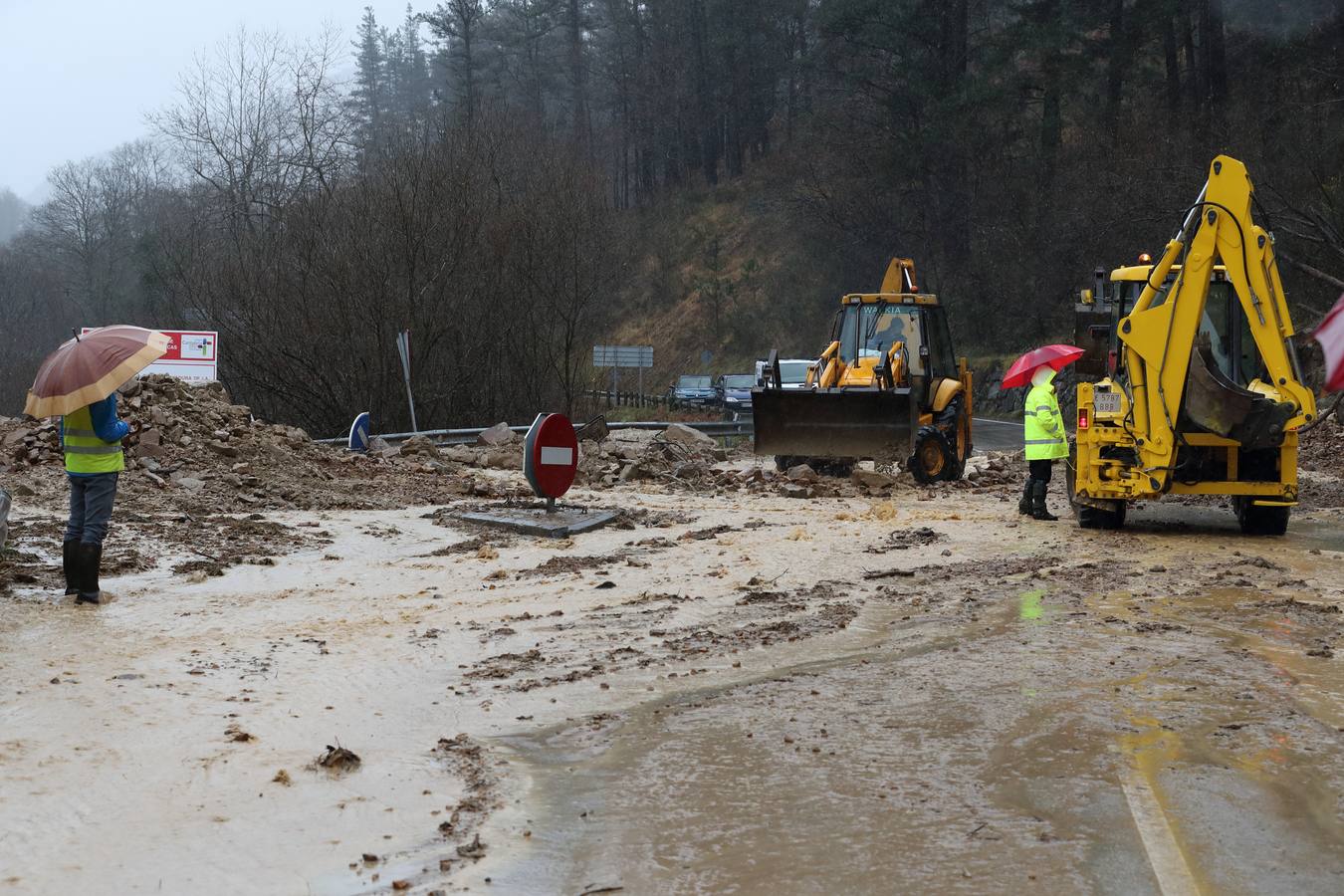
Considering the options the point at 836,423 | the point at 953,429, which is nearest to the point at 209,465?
the point at 836,423

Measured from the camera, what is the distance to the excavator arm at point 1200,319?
1246 centimetres

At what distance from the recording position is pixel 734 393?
42.0 metres

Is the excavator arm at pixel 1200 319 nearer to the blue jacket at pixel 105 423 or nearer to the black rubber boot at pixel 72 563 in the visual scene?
the blue jacket at pixel 105 423

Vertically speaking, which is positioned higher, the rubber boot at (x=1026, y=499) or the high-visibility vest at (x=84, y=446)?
the high-visibility vest at (x=84, y=446)

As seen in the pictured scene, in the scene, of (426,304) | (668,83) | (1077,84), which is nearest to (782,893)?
→ (426,304)

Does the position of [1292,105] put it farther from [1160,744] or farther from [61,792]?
[61,792]

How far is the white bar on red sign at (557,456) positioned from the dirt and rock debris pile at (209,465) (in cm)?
324

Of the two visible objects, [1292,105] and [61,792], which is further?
[1292,105]

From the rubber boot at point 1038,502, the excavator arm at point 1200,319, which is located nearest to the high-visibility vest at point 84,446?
the excavator arm at point 1200,319

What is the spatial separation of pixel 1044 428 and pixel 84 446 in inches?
379

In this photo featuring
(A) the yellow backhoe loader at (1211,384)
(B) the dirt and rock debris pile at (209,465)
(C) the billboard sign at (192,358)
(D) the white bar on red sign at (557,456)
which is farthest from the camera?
(C) the billboard sign at (192,358)

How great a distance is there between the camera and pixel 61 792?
557cm

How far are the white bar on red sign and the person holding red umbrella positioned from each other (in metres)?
4.65

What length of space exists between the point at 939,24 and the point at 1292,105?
15.0 meters
